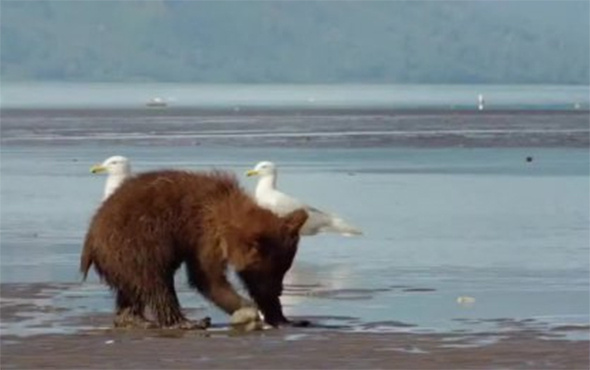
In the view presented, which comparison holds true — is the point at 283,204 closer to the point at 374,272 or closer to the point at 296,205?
the point at 296,205

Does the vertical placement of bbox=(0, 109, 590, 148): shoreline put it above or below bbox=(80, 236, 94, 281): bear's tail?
above

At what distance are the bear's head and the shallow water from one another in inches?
18.3

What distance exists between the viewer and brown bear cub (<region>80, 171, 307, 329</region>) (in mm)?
13859

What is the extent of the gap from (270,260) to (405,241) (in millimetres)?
6530

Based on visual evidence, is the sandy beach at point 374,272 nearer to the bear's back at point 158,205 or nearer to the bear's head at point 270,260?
the bear's head at point 270,260

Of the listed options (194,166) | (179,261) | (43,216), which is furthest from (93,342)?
(194,166)

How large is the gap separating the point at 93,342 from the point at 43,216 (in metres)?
10.8

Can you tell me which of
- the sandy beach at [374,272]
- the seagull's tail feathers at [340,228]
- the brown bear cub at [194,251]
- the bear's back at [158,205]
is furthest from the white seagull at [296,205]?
the brown bear cub at [194,251]

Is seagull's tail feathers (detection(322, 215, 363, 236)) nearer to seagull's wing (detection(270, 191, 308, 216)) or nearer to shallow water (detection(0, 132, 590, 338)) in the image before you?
shallow water (detection(0, 132, 590, 338))

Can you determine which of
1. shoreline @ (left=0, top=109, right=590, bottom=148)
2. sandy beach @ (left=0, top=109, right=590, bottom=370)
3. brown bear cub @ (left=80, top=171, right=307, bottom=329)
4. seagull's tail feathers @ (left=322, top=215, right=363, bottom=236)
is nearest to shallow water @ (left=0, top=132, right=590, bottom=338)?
sandy beach @ (left=0, top=109, right=590, bottom=370)

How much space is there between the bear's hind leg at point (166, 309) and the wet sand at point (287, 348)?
12 cm

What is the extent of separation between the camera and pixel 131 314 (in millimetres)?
13875

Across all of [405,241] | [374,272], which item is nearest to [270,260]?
[374,272]

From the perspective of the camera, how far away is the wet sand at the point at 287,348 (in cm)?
1195
